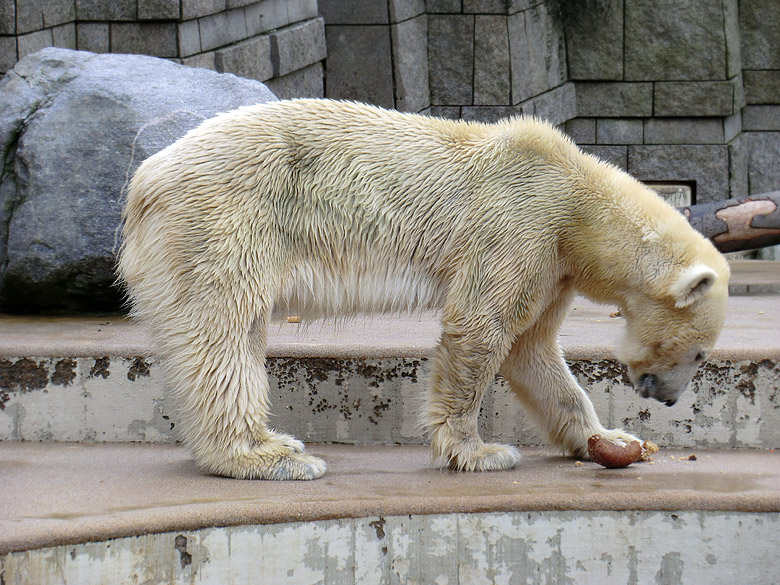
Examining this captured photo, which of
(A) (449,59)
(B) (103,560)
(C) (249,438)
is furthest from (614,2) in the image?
(B) (103,560)

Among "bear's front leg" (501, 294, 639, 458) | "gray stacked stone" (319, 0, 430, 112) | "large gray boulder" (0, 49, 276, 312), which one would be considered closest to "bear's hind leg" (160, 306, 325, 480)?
"bear's front leg" (501, 294, 639, 458)

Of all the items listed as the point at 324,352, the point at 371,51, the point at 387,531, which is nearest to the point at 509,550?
the point at 387,531

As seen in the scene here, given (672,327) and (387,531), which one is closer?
(387,531)

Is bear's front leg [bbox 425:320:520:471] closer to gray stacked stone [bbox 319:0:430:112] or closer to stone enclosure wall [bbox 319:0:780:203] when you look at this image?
gray stacked stone [bbox 319:0:430:112]

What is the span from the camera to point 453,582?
9.53ft

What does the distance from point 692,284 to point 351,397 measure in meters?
1.40

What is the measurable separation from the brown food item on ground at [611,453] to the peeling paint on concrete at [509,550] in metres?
0.50

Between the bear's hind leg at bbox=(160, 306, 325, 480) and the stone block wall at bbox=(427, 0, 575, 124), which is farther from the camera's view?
the stone block wall at bbox=(427, 0, 575, 124)

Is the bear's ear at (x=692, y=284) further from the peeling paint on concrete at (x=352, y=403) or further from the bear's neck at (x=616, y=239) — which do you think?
the peeling paint on concrete at (x=352, y=403)

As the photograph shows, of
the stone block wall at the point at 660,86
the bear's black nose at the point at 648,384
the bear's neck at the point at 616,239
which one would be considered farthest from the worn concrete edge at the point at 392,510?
the stone block wall at the point at 660,86

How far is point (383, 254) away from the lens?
333cm

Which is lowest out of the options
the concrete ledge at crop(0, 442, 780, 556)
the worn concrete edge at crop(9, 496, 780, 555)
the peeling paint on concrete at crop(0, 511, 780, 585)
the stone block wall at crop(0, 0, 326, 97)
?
the peeling paint on concrete at crop(0, 511, 780, 585)

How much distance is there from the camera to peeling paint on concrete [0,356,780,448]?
3.76 metres

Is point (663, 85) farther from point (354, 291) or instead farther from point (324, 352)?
point (354, 291)
